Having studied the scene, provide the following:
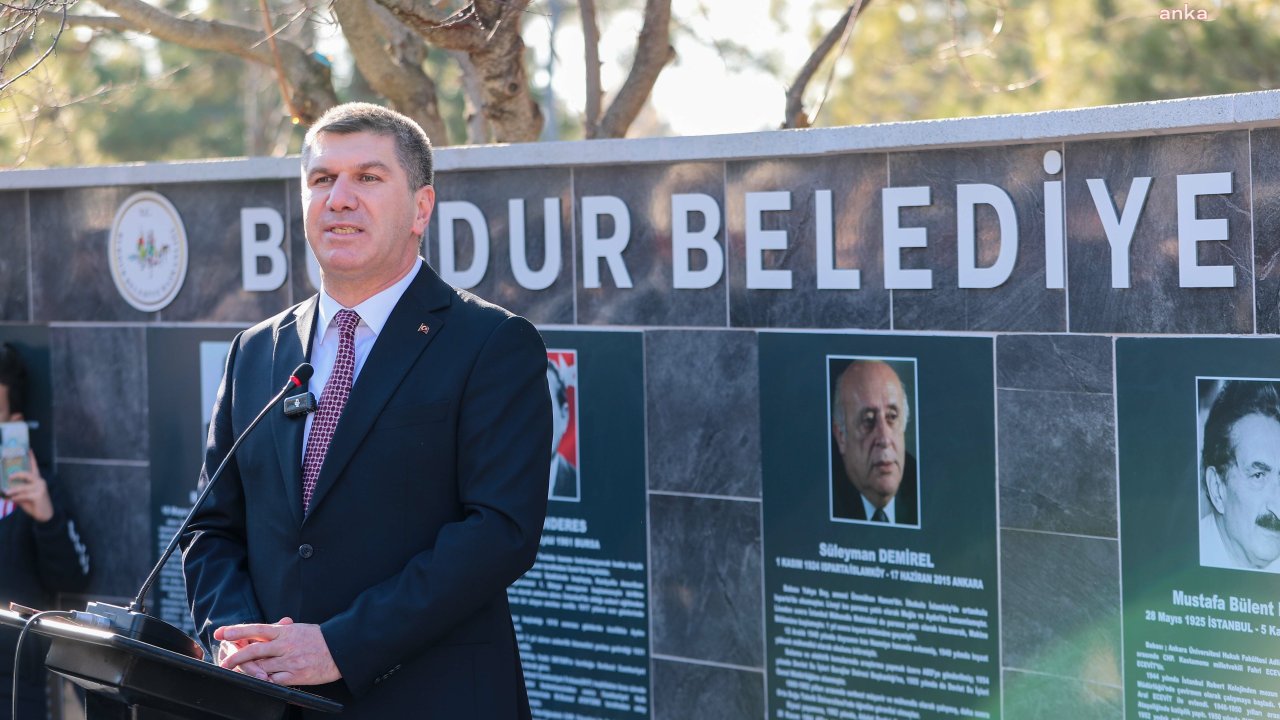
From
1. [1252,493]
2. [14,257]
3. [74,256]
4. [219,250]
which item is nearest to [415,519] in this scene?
[1252,493]

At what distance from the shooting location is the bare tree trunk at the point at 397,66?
6414 mm

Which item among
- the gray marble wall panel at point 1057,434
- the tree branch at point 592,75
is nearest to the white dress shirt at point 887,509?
the gray marble wall panel at point 1057,434

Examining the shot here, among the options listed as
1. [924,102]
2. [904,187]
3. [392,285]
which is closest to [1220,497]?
[904,187]

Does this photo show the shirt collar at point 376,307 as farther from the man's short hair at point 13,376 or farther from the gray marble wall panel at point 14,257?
the gray marble wall panel at point 14,257

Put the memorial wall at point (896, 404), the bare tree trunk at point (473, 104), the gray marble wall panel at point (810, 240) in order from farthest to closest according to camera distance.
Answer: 1. the bare tree trunk at point (473, 104)
2. the gray marble wall panel at point (810, 240)
3. the memorial wall at point (896, 404)

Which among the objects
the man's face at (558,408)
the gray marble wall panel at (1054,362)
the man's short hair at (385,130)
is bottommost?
the man's face at (558,408)

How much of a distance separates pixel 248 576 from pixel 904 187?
2.25 meters

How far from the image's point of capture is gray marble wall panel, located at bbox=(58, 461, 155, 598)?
6.25m

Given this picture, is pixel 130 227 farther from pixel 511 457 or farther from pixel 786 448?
pixel 511 457

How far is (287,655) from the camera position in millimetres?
2863

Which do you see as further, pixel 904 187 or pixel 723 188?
pixel 723 188

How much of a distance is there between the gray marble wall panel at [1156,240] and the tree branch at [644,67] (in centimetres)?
269

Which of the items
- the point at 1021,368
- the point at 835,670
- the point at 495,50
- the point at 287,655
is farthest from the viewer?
the point at 495,50

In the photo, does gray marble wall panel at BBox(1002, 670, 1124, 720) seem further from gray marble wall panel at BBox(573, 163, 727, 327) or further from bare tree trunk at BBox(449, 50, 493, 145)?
bare tree trunk at BBox(449, 50, 493, 145)
